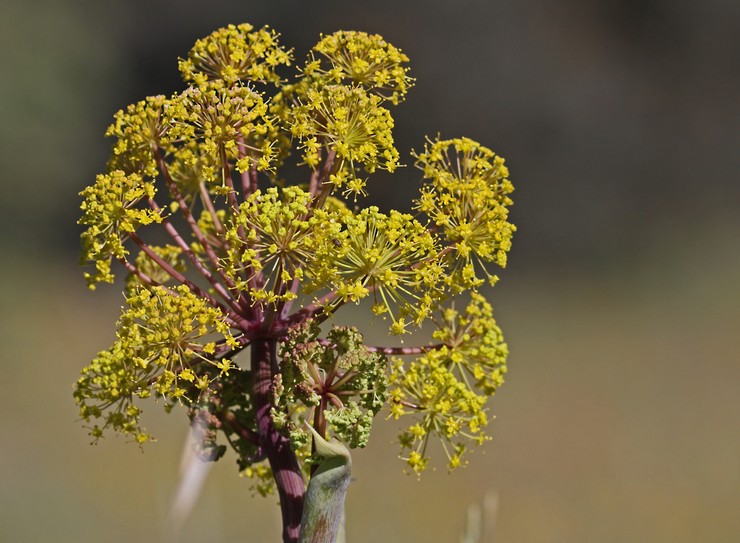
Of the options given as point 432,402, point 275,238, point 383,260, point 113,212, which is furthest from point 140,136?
point 432,402

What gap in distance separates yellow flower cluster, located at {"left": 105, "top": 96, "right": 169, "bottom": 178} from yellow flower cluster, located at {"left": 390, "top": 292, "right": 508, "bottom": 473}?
1.77 ft

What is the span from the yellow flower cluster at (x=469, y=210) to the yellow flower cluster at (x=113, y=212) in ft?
1.48

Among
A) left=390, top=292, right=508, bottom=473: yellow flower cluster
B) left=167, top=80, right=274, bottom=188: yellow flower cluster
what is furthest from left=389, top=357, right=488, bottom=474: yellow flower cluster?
left=167, top=80, right=274, bottom=188: yellow flower cluster

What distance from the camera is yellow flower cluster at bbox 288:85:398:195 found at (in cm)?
147

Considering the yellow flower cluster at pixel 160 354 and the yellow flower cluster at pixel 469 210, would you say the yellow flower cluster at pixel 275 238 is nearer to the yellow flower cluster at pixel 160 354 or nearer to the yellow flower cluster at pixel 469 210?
the yellow flower cluster at pixel 160 354

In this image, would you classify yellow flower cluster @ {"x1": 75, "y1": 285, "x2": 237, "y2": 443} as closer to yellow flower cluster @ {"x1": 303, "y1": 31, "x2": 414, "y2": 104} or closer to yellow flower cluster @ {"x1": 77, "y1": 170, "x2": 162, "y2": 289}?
yellow flower cluster @ {"x1": 77, "y1": 170, "x2": 162, "y2": 289}

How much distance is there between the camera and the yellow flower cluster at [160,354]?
1.40 meters

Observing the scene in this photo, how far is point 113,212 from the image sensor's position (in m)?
1.49

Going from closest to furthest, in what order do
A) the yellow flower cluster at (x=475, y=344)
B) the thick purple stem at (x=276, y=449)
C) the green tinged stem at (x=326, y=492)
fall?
the green tinged stem at (x=326, y=492) < the thick purple stem at (x=276, y=449) < the yellow flower cluster at (x=475, y=344)

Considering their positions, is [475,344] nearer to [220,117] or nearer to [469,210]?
[469,210]

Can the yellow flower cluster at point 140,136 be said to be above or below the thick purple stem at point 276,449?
above

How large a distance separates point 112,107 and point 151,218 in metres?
8.11

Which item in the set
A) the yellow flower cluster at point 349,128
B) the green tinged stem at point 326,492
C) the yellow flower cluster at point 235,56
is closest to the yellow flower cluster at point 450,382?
the green tinged stem at point 326,492

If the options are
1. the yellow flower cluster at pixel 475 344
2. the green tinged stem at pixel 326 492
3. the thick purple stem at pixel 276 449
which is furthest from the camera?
the yellow flower cluster at pixel 475 344
